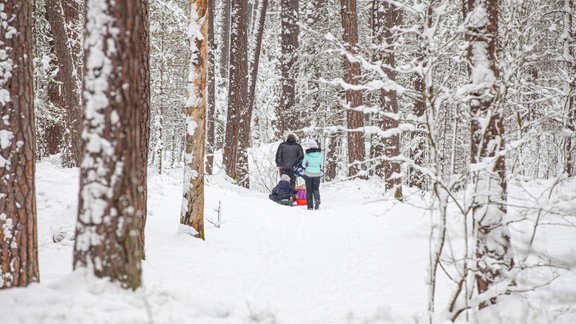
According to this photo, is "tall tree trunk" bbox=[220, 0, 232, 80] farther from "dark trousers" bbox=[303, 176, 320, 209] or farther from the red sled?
"dark trousers" bbox=[303, 176, 320, 209]

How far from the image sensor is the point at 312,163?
37.6ft

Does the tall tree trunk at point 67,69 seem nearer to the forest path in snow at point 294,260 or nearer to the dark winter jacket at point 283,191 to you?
the forest path in snow at point 294,260

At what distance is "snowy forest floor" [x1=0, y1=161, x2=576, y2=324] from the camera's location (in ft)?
9.99

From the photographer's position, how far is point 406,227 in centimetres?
799

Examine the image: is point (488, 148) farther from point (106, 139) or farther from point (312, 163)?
point (312, 163)

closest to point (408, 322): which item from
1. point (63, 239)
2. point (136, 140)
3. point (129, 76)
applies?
point (136, 140)

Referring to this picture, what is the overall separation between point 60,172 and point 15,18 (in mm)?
5488

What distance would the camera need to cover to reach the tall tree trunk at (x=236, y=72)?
1215 centimetres

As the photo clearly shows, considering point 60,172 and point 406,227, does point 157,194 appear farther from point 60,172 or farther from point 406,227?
point 406,227

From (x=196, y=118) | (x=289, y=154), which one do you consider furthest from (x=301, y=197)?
(x=196, y=118)

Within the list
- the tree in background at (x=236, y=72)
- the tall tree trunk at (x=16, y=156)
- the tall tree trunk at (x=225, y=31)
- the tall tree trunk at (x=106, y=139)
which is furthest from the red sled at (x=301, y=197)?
the tall tree trunk at (x=225, y=31)

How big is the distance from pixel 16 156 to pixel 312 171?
8.25 m

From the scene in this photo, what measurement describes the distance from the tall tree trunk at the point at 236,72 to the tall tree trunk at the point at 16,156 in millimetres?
8609

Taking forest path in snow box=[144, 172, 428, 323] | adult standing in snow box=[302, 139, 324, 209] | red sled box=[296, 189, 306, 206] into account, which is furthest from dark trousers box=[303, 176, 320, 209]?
forest path in snow box=[144, 172, 428, 323]
